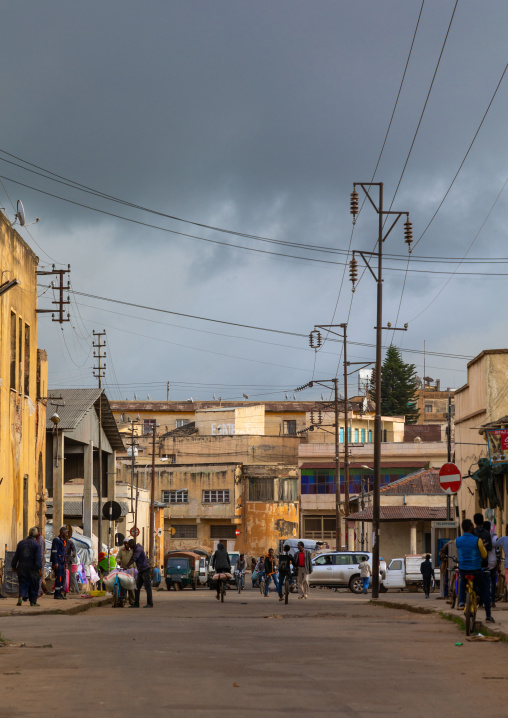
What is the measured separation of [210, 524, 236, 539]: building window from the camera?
290 ft

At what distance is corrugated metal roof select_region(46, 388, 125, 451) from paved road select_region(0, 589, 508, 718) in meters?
22.3

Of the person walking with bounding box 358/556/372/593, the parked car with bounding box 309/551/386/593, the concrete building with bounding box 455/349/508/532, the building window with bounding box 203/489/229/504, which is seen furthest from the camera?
the building window with bounding box 203/489/229/504

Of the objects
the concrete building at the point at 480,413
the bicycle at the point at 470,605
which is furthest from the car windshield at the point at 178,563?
the bicycle at the point at 470,605

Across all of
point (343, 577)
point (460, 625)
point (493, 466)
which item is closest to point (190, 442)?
point (343, 577)

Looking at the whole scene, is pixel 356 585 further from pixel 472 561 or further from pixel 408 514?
pixel 472 561

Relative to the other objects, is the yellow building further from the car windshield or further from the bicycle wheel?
the car windshield

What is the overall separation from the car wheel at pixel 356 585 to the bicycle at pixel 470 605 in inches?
1215

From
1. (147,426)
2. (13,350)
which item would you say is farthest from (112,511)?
(147,426)

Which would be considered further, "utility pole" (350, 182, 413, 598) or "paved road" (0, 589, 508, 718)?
"utility pole" (350, 182, 413, 598)

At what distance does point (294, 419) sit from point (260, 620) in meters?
85.9

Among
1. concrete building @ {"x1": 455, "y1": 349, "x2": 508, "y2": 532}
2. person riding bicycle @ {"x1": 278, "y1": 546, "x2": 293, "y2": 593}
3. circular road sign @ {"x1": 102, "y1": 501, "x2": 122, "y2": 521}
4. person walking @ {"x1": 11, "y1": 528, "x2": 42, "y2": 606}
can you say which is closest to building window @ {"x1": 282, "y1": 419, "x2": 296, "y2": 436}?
concrete building @ {"x1": 455, "y1": 349, "x2": 508, "y2": 532}

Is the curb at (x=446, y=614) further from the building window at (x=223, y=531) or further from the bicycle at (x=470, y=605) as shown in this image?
the building window at (x=223, y=531)

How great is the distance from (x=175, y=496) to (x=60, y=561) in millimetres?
63203

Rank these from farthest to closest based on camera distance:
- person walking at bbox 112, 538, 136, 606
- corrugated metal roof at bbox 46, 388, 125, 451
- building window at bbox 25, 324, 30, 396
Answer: corrugated metal roof at bbox 46, 388, 125, 451 < building window at bbox 25, 324, 30, 396 < person walking at bbox 112, 538, 136, 606
